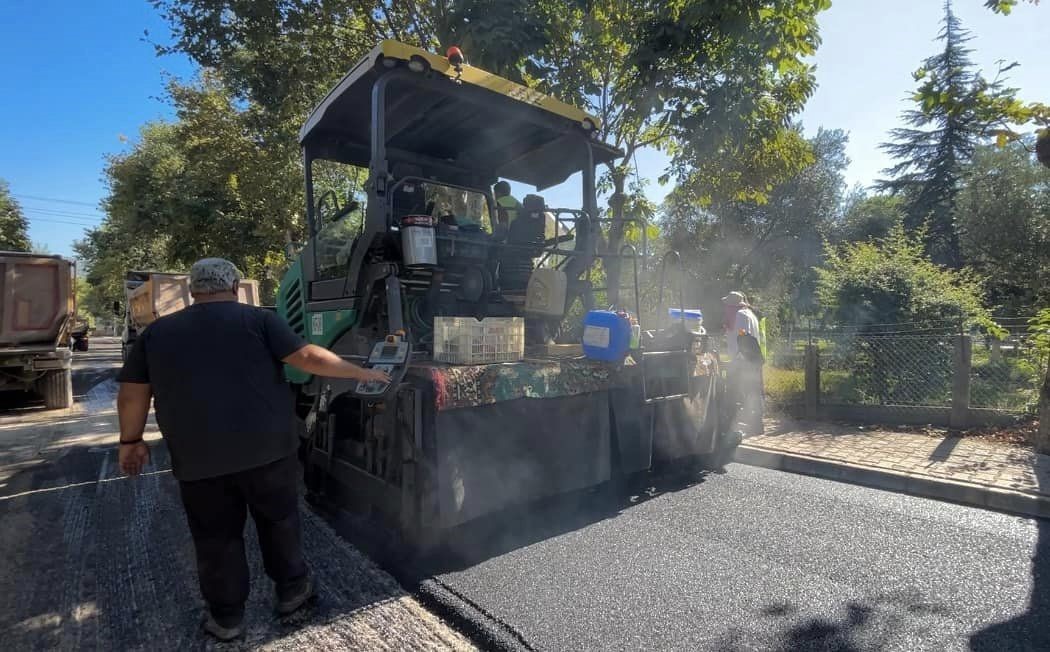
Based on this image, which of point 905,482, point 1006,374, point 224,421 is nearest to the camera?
point 224,421

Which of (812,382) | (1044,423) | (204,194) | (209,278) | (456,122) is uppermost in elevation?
(204,194)

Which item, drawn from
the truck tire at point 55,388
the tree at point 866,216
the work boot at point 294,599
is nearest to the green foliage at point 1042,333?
the work boot at point 294,599

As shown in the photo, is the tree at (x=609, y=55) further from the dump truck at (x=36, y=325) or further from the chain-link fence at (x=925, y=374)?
the dump truck at (x=36, y=325)

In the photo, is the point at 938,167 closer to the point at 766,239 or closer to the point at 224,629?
the point at 766,239

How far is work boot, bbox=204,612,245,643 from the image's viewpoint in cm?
248

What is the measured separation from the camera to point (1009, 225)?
23.7m

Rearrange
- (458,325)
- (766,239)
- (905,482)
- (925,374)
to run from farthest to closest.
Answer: (766,239)
(925,374)
(905,482)
(458,325)

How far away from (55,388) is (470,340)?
9.93 meters

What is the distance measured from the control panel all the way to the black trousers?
486 mm

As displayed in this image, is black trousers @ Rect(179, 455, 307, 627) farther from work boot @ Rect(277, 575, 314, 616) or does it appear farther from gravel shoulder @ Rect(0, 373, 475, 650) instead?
gravel shoulder @ Rect(0, 373, 475, 650)

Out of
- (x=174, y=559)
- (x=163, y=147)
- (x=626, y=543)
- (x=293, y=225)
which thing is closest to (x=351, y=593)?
(x=174, y=559)

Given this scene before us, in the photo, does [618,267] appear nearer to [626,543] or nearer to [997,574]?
[626,543]

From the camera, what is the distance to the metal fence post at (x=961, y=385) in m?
6.34

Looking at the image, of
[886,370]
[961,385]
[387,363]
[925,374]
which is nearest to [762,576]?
[387,363]
